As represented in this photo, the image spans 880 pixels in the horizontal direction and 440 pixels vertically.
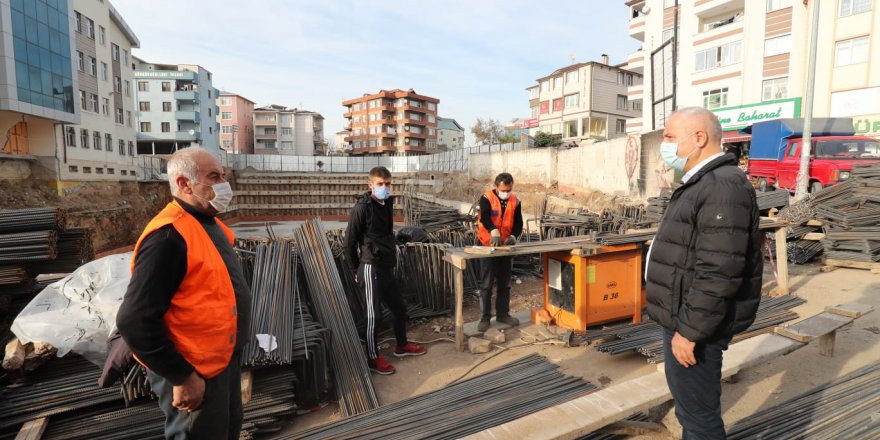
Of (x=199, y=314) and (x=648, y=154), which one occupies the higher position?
(x=648, y=154)

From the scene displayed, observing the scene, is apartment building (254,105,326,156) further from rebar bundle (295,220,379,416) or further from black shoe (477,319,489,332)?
black shoe (477,319,489,332)

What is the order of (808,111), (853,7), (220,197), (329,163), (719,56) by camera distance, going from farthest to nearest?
1. (329,163)
2. (719,56)
3. (853,7)
4. (808,111)
5. (220,197)

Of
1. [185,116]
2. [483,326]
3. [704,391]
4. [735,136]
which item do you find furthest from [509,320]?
[185,116]

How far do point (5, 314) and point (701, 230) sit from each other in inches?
235

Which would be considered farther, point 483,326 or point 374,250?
point 483,326

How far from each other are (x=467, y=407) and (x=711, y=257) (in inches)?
90.8

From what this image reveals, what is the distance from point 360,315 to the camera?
609 cm

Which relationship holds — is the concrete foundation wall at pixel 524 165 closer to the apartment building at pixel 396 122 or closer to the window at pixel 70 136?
the window at pixel 70 136

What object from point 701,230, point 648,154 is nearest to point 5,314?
point 701,230

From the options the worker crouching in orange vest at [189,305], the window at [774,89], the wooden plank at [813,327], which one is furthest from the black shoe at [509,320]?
the window at [774,89]

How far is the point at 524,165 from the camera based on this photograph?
88.5 ft

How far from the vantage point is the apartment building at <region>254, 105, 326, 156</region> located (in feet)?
255

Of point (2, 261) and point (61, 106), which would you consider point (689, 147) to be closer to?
point (2, 261)

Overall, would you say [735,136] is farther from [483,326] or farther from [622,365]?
[622,365]
